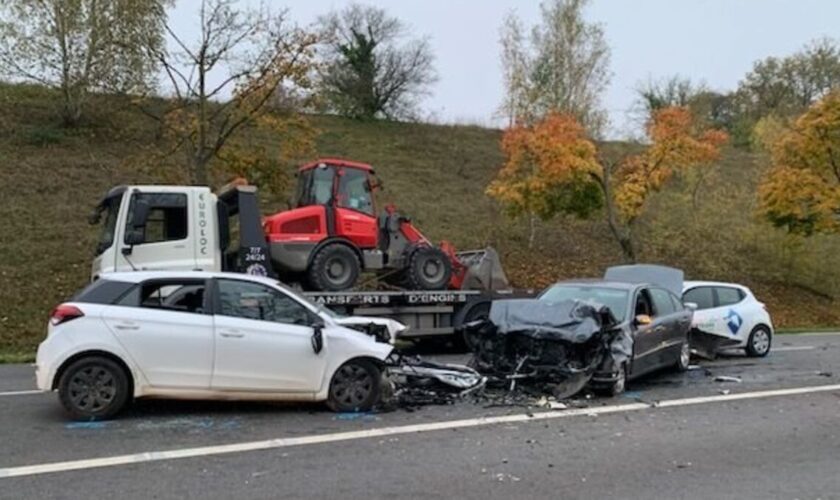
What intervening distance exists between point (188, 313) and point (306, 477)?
2867 millimetres

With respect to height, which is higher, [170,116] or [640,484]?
[170,116]

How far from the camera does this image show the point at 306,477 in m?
6.06

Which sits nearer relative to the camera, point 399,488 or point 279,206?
point 399,488

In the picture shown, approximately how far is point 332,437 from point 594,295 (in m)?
5.20

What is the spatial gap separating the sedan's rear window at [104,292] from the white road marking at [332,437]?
2.10 meters

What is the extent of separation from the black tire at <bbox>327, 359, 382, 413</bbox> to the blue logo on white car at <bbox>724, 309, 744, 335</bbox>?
868 centimetres

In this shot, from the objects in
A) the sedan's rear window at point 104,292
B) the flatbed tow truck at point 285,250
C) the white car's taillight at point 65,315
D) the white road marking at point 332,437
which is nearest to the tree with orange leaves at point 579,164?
the flatbed tow truck at point 285,250

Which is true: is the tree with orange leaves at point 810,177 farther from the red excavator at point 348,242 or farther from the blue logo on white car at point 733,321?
the red excavator at point 348,242

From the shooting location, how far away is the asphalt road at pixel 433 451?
5805 millimetres

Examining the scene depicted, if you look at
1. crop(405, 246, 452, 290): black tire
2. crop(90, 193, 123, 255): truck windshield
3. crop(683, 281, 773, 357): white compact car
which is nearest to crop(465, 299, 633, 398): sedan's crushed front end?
crop(405, 246, 452, 290): black tire

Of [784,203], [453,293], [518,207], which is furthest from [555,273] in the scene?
[453,293]

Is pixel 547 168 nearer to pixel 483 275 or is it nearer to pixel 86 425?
pixel 483 275

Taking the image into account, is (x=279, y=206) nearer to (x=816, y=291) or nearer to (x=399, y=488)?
(x=399, y=488)

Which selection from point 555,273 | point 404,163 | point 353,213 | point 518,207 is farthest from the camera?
point 404,163
